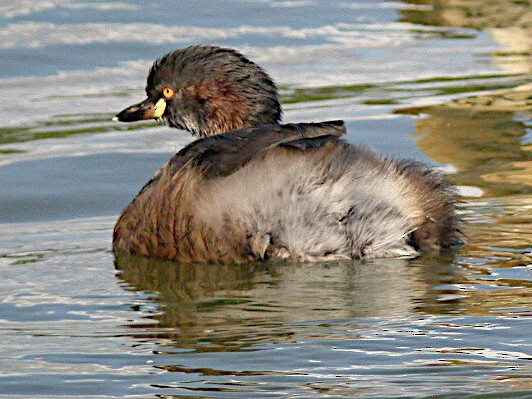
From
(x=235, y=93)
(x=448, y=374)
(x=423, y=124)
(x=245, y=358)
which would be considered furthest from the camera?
(x=423, y=124)

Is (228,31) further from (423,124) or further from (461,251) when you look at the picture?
(461,251)

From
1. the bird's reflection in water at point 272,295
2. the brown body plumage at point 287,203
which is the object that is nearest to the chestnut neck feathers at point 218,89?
the brown body plumage at point 287,203

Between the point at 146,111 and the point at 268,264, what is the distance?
1773 mm

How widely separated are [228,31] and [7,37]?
2.00 meters

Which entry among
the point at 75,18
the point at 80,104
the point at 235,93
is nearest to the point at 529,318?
the point at 235,93

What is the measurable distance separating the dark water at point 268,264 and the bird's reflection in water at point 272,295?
0.04 feet

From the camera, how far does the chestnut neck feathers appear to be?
7.44 metres

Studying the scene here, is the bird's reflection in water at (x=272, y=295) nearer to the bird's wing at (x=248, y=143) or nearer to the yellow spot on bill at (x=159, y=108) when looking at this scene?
the bird's wing at (x=248, y=143)

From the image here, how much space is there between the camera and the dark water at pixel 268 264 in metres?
4.80

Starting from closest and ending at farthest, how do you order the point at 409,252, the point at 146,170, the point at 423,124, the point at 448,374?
the point at 448,374
the point at 409,252
the point at 146,170
the point at 423,124

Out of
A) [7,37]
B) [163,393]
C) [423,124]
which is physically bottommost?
[163,393]

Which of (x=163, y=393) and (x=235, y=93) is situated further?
(x=235, y=93)

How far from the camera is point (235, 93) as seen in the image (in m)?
7.43

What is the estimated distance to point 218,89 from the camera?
7.48 meters
